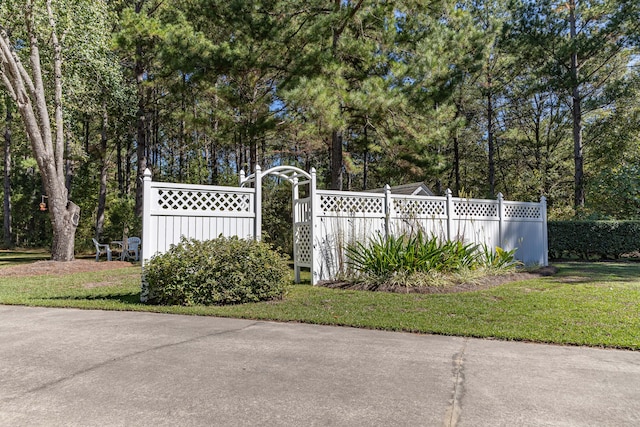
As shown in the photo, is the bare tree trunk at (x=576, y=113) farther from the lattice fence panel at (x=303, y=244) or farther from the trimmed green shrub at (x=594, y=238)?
the lattice fence panel at (x=303, y=244)

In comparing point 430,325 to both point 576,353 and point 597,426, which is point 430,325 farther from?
point 597,426

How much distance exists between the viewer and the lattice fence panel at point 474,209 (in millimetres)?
10117

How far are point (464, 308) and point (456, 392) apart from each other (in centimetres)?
313

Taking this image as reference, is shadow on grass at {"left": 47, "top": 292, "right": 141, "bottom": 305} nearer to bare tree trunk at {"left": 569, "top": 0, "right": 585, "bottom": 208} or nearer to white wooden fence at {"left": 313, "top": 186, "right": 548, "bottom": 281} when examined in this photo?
white wooden fence at {"left": 313, "top": 186, "right": 548, "bottom": 281}

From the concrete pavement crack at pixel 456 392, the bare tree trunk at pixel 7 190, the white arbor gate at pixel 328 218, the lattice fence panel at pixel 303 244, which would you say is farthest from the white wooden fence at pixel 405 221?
the bare tree trunk at pixel 7 190

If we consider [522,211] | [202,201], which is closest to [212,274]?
[202,201]

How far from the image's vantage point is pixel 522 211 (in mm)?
11570

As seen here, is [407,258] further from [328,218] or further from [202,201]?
[202,201]

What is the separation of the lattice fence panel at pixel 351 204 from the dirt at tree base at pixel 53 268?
710 cm

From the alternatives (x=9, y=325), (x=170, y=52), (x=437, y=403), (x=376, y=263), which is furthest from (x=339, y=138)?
(x=437, y=403)

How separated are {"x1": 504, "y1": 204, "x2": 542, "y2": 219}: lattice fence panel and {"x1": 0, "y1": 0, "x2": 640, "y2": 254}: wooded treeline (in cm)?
110

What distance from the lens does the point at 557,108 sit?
24.7 meters

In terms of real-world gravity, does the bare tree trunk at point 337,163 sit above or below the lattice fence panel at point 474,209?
above

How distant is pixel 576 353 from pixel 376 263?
437cm
